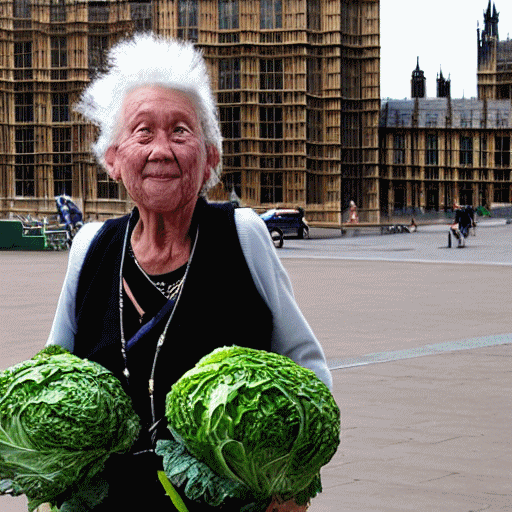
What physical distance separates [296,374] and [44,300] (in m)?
15.0

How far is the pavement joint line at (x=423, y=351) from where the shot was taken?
31.7 feet

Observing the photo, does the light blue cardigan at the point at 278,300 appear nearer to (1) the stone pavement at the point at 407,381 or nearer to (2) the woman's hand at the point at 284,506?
(2) the woman's hand at the point at 284,506

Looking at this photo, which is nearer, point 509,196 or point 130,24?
point 130,24

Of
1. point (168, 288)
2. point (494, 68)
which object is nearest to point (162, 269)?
point (168, 288)

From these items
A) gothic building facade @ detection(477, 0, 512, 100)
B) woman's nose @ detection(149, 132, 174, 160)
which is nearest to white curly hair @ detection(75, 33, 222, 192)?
woman's nose @ detection(149, 132, 174, 160)

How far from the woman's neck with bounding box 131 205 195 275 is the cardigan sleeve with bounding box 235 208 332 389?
119 mm

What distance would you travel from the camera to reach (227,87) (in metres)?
61.7

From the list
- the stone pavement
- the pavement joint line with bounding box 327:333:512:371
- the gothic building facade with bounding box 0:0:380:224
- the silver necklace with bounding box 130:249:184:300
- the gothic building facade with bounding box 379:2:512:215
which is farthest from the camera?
the gothic building facade with bounding box 379:2:512:215

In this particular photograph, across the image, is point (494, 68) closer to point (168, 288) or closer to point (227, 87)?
point (227, 87)

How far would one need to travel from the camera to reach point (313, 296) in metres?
17.5

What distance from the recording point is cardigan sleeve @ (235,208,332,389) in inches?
94.2

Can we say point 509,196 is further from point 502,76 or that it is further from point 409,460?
point 409,460

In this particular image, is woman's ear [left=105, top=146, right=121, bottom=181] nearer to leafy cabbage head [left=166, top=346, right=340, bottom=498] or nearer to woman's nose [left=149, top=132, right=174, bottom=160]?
woman's nose [left=149, top=132, right=174, bottom=160]

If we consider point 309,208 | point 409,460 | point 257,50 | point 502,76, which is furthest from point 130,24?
point 409,460
